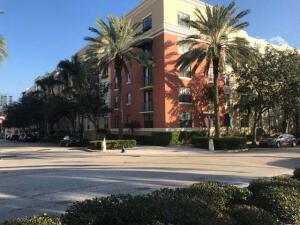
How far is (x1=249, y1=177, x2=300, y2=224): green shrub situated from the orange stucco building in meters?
32.9

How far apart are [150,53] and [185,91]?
566 centimetres

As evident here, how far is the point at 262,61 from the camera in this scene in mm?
41906

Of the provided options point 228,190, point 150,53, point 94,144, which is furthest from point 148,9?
point 228,190

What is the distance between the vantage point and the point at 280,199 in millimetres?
7145

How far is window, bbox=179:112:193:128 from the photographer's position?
42.6 metres

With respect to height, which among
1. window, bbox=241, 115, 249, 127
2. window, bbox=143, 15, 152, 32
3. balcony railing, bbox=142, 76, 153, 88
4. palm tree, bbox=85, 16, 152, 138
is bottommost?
window, bbox=241, 115, 249, 127

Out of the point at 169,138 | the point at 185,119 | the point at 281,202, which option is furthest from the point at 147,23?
the point at 281,202

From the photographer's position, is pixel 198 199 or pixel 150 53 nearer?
pixel 198 199

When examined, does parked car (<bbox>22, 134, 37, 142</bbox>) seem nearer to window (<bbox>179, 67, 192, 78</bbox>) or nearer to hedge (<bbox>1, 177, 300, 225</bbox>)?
window (<bbox>179, 67, 192, 78</bbox>)

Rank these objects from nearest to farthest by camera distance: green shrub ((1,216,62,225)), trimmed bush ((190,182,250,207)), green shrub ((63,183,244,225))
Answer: green shrub ((1,216,62,225)) < green shrub ((63,183,244,225)) < trimmed bush ((190,182,250,207))

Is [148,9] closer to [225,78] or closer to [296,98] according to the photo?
[225,78]

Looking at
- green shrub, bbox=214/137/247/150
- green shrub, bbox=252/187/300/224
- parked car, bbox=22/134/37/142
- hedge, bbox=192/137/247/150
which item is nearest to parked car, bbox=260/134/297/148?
hedge, bbox=192/137/247/150

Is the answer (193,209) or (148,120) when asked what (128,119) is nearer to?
(148,120)

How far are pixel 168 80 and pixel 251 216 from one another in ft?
118
